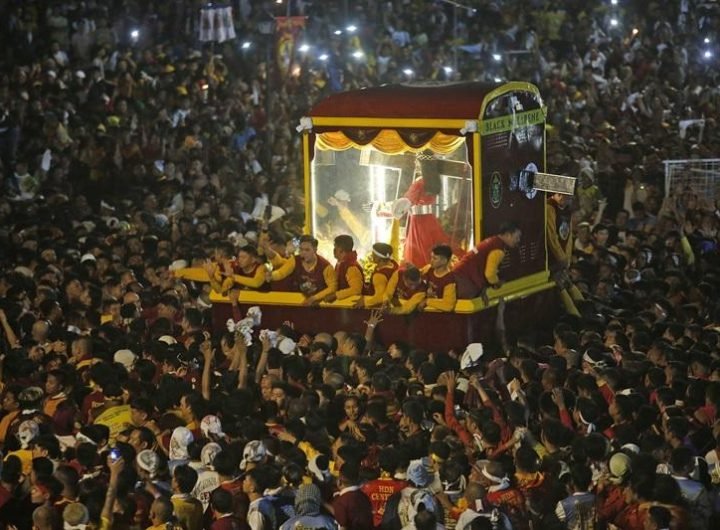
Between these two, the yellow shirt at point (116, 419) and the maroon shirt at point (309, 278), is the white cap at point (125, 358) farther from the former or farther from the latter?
the maroon shirt at point (309, 278)

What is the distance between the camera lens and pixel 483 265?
1638 cm

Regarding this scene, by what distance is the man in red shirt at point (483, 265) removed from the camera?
16.2 m

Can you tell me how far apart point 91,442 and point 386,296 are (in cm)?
467

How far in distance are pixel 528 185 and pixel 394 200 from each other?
4.51 feet

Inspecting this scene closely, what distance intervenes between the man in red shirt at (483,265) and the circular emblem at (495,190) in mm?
501

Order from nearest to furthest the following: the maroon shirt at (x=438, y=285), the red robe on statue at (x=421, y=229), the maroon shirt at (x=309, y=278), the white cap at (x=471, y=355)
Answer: the white cap at (x=471, y=355), the maroon shirt at (x=438, y=285), the maroon shirt at (x=309, y=278), the red robe on statue at (x=421, y=229)

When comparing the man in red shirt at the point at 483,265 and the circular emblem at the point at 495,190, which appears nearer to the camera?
the man in red shirt at the point at 483,265

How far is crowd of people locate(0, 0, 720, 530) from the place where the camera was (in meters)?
10.9

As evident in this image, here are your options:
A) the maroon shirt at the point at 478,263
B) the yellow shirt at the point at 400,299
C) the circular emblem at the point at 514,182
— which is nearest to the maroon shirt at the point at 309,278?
the yellow shirt at the point at 400,299

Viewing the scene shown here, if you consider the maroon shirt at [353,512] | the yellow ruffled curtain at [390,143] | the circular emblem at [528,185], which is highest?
the yellow ruffled curtain at [390,143]

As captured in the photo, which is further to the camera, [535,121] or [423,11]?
[423,11]

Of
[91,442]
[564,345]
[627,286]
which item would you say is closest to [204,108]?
[627,286]

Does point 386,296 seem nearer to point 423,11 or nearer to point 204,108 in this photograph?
point 204,108

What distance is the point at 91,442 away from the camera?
Result: 1211cm
